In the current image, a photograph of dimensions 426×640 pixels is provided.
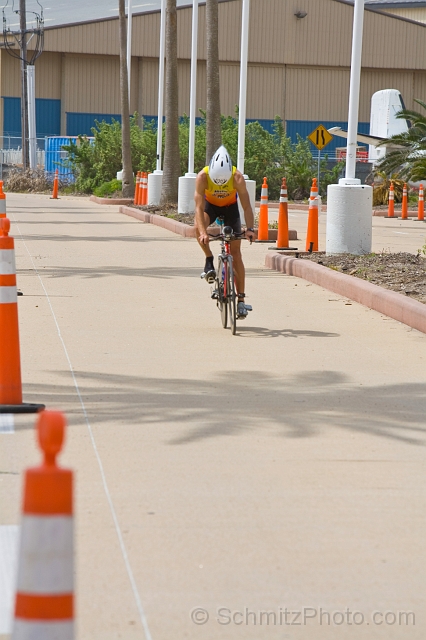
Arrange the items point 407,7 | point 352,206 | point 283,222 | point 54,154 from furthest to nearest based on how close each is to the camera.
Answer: point 407,7 → point 54,154 → point 283,222 → point 352,206

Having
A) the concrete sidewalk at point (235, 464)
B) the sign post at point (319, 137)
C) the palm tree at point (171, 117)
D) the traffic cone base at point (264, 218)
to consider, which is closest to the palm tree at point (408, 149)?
the sign post at point (319, 137)

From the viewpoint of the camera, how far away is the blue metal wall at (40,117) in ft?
208

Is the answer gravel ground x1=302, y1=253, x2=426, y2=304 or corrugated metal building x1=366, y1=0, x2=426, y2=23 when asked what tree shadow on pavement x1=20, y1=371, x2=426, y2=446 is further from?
corrugated metal building x1=366, y1=0, x2=426, y2=23

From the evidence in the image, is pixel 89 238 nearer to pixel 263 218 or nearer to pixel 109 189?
pixel 263 218

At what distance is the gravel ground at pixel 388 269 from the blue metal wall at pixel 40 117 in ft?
162

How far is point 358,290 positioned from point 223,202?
274 centimetres

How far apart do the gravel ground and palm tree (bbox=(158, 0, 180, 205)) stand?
47.2ft

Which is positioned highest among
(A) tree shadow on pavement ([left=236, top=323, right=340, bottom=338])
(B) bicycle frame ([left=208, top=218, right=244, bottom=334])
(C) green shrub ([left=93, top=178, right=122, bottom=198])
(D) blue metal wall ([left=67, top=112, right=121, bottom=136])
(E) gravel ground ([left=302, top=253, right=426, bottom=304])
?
(D) blue metal wall ([left=67, top=112, right=121, bottom=136])

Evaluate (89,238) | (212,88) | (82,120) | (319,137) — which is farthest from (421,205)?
(82,120)

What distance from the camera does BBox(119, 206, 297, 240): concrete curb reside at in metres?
22.3

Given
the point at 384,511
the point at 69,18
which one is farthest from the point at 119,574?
the point at 69,18

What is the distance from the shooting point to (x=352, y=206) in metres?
15.9

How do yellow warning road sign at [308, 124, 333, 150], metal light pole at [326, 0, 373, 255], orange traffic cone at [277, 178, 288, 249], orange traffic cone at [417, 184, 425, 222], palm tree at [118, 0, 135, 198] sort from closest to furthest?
metal light pole at [326, 0, 373, 255], orange traffic cone at [277, 178, 288, 249], orange traffic cone at [417, 184, 425, 222], palm tree at [118, 0, 135, 198], yellow warning road sign at [308, 124, 333, 150]

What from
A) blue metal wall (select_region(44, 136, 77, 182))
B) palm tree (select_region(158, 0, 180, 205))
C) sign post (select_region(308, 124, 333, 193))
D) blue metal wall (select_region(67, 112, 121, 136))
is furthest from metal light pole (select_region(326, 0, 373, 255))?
blue metal wall (select_region(67, 112, 121, 136))
